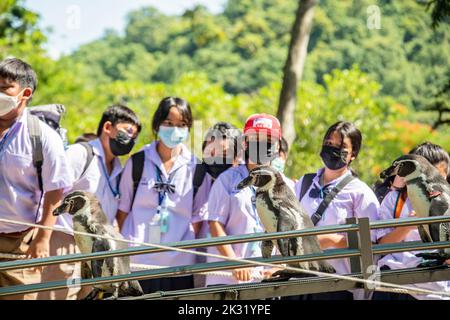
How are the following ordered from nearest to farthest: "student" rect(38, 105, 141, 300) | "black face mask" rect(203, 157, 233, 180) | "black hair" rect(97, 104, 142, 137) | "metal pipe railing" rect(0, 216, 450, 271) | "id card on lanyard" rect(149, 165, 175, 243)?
1. "metal pipe railing" rect(0, 216, 450, 271)
2. "student" rect(38, 105, 141, 300)
3. "id card on lanyard" rect(149, 165, 175, 243)
4. "black face mask" rect(203, 157, 233, 180)
5. "black hair" rect(97, 104, 142, 137)

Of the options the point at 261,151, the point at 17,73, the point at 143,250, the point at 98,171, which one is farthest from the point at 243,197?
the point at 17,73

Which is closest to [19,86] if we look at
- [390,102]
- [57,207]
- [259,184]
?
[57,207]

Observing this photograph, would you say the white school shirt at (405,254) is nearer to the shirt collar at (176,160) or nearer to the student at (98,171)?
the shirt collar at (176,160)

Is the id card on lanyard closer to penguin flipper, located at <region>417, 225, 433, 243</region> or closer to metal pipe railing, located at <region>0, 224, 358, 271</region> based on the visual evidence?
metal pipe railing, located at <region>0, 224, 358, 271</region>

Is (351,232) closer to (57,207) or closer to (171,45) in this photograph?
(57,207)

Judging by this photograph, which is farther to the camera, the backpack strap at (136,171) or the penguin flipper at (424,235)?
the backpack strap at (136,171)

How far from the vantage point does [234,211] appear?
6719mm

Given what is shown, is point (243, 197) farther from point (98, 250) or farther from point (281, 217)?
point (98, 250)

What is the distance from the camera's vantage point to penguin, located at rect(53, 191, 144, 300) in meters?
5.66

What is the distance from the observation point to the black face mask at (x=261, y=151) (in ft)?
21.5

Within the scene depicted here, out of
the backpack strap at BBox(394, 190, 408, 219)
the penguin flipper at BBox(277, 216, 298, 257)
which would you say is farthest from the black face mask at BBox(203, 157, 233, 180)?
the penguin flipper at BBox(277, 216, 298, 257)

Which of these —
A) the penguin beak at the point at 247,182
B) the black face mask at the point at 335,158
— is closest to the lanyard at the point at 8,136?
the penguin beak at the point at 247,182

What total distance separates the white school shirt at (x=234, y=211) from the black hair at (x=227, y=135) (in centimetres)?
53

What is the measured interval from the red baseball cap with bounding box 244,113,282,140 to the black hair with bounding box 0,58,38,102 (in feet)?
5.70
